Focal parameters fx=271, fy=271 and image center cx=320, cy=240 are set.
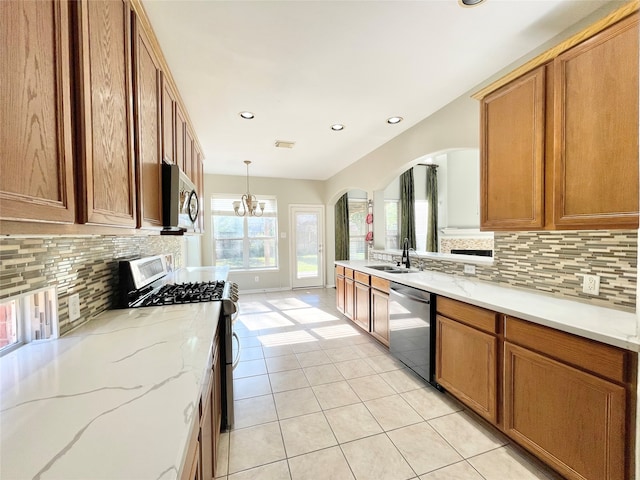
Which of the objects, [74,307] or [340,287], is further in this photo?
[340,287]

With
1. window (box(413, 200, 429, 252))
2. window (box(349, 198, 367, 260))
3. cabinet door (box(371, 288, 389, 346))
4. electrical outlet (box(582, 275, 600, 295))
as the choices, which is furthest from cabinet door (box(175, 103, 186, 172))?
window (box(413, 200, 429, 252))

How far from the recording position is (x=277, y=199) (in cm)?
619

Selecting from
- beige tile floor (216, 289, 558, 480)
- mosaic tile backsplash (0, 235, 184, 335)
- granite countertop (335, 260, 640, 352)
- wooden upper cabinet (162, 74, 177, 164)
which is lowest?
beige tile floor (216, 289, 558, 480)

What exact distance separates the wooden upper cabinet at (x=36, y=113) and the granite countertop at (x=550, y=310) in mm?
2083

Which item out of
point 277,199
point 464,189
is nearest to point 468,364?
point 464,189

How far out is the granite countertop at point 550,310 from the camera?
1225mm

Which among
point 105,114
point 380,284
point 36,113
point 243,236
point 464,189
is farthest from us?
point 243,236

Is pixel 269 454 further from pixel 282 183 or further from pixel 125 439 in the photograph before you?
pixel 282 183

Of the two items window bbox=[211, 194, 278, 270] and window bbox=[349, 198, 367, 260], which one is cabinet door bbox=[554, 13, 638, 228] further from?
window bbox=[349, 198, 367, 260]

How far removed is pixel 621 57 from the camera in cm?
133

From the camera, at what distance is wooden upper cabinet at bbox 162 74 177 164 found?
6.17ft

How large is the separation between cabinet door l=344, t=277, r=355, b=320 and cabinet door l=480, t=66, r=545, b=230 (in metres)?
2.09

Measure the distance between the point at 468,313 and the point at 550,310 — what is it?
0.46 metres

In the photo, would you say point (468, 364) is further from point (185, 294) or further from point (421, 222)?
point (421, 222)
